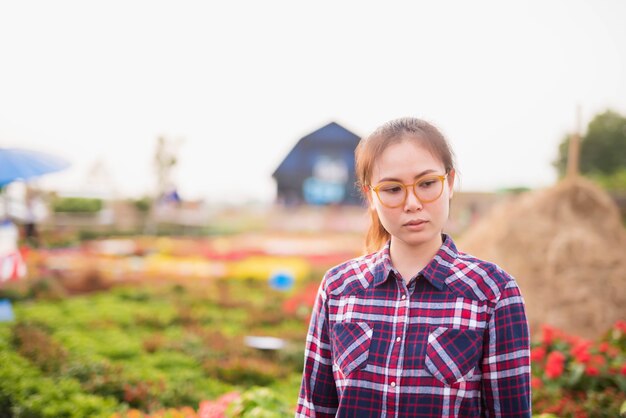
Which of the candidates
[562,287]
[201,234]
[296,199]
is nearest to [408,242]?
[562,287]

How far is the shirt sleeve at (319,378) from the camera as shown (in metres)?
1.73

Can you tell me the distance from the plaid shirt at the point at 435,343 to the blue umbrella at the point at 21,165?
18.7 feet

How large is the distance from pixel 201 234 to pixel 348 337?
15.7 m

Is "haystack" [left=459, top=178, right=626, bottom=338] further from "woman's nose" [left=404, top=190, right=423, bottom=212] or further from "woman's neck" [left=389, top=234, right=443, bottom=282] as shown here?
"woman's nose" [left=404, top=190, right=423, bottom=212]

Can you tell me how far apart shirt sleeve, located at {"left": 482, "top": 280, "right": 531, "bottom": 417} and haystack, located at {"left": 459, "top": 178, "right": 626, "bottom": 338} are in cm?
451

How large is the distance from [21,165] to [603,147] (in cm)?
2072

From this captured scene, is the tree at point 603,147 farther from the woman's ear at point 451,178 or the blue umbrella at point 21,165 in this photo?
the woman's ear at point 451,178

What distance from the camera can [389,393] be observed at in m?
1.52

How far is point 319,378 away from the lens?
1734 millimetres

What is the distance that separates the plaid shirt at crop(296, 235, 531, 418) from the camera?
1.48 metres

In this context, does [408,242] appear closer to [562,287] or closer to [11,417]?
[11,417]

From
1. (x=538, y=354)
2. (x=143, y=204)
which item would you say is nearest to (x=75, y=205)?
(x=143, y=204)

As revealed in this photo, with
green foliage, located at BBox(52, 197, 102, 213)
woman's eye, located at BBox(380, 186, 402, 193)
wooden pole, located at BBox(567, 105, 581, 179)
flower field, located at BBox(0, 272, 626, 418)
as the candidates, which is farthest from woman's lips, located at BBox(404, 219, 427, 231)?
green foliage, located at BBox(52, 197, 102, 213)

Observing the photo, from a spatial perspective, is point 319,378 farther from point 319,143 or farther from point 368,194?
point 319,143
